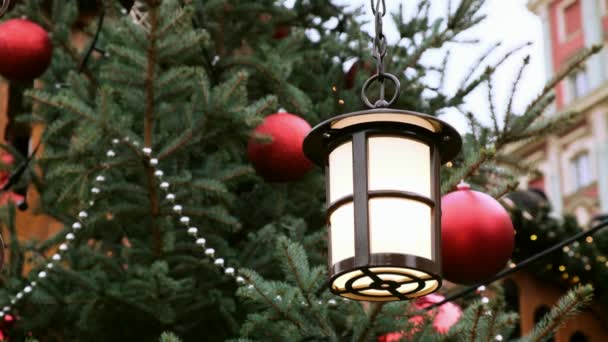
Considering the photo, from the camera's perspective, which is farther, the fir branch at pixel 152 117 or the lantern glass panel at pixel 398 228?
the fir branch at pixel 152 117

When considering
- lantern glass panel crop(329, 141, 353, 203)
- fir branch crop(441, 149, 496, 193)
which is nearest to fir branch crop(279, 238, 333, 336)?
fir branch crop(441, 149, 496, 193)

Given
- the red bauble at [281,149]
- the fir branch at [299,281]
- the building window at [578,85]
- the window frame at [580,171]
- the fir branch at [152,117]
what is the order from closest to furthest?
the fir branch at [299,281]
the fir branch at [152,117]
the red bauble at [281,149]
the window frame at [580,171]
the building window at [578,85]

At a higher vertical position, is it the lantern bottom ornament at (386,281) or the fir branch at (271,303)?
the fir branch at (271,303)

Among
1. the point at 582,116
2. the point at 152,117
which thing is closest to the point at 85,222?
the point at 152,117

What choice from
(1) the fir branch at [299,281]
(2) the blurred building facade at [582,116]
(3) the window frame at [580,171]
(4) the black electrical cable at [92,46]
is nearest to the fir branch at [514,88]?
(1) the fir branch at [299,281]

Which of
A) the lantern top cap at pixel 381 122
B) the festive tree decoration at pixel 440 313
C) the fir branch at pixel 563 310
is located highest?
the lantern top cap at pixel 381 122

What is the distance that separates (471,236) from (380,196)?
109 centimetres

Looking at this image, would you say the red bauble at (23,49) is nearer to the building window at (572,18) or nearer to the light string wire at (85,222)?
the light string wire at (85,222)

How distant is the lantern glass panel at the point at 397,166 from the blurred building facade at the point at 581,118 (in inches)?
959

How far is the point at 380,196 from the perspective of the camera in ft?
10.5

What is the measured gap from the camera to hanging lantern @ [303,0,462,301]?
316 cm

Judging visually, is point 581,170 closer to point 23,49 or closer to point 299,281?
point 23,49

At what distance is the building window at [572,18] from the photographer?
28.9 m

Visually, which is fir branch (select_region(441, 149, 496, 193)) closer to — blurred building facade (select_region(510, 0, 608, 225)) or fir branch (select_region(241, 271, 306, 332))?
fir branch (select_region(241, 271, 306, 332))
